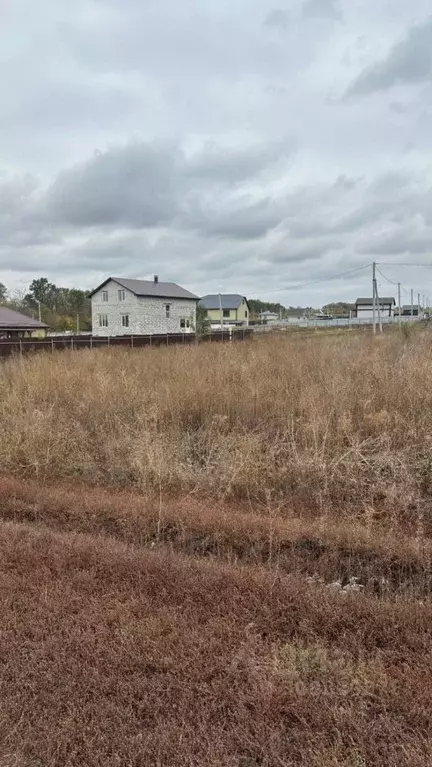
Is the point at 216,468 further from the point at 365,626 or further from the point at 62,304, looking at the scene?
the point at 62,304

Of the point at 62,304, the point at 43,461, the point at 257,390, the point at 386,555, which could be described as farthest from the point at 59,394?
the point at 62,304

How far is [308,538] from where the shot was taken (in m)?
4.21

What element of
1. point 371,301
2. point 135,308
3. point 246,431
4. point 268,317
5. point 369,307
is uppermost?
point 371,301

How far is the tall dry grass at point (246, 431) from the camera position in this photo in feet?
17.6

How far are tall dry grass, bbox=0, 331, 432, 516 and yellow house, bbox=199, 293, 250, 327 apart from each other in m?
77.4

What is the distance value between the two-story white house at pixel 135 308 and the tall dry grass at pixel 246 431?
146ft

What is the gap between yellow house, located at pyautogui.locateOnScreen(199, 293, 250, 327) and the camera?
8650cm

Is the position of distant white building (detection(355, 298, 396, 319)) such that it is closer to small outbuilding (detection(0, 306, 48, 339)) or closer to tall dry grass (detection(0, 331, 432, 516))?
small outbuilding (detection(0, 306, 48, 339))

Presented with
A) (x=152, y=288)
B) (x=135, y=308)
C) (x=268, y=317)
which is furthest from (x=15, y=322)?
(x=268, y=317)

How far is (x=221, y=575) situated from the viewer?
3.35 meters

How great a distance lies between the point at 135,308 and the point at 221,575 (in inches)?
2021

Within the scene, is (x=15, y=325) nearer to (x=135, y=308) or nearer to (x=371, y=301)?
(x=135, y=308)

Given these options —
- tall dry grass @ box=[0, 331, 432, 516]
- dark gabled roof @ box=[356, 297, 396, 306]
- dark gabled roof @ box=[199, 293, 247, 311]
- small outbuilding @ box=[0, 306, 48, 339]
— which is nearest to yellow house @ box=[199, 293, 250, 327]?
dark gabled roof @ box=[199, 293, 247, 311]

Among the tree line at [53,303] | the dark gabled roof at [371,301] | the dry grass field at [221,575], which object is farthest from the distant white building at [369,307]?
the dry grass field at [221,575]
